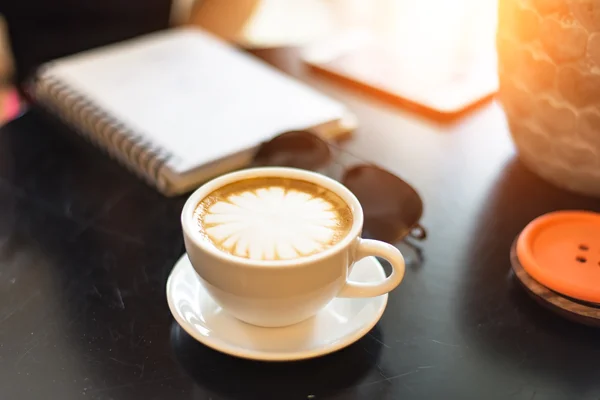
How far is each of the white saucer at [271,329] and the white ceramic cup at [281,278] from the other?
10 mm

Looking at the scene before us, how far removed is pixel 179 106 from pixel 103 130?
89mm

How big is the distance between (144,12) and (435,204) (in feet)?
2.89

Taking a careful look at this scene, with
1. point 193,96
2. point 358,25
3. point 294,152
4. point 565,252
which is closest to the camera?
point 565,252

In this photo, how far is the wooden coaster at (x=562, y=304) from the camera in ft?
1.52

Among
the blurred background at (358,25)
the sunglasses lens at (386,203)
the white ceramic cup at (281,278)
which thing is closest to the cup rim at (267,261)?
the white ceramic cup at (281,278)

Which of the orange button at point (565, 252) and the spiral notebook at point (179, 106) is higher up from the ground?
the orange button at point (565, 252)

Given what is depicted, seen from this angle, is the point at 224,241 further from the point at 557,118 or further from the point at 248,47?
the point at 248,47

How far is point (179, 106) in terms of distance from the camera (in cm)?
73

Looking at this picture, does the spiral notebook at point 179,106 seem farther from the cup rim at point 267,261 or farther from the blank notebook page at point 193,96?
the cup rim at point 267,261

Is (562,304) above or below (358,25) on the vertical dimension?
above

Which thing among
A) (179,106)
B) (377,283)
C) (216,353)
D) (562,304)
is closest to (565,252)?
(562,304)

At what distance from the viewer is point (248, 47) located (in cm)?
96

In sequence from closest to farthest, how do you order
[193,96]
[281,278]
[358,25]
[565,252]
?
[281,278], [565,252], [193,96], [358,25]

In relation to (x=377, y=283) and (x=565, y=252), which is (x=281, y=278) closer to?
(x=377, y=283)
